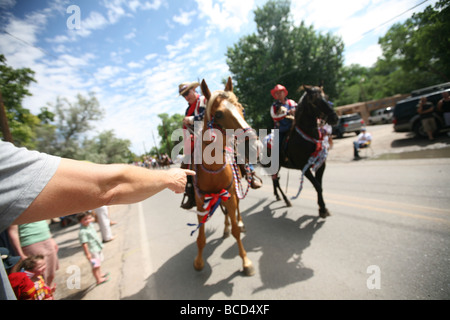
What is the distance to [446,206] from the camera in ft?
11.6

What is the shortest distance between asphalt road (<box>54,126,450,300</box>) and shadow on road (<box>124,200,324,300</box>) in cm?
2

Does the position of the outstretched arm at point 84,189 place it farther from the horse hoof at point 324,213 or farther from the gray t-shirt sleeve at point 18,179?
the horse hoof at point 324,213

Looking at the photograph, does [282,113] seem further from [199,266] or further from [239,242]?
[199,266]

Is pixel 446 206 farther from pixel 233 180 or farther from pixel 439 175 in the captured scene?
pixel 233 180

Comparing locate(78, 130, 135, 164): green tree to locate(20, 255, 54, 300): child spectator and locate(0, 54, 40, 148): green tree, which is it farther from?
locate(20, 255, 54, 300): child spectator

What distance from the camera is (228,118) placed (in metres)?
2.65

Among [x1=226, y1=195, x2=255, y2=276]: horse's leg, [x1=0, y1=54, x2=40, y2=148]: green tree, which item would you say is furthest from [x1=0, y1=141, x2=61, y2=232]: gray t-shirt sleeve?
[x1=0, y1=54, x2=40, y2=148]: green tree

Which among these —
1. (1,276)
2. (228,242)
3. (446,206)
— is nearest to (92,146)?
(228,242)

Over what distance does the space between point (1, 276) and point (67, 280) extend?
16.3 feet

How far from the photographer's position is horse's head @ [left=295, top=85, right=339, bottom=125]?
4.20m

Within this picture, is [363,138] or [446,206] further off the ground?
[363,138]

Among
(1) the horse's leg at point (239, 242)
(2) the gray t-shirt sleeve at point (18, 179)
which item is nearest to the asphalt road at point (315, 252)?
(1) the horse's leg at point (239, 242)

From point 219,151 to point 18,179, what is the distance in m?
2.40

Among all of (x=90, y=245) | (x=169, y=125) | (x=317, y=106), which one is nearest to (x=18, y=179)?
(x=90, y=245)
